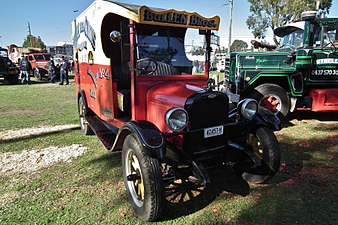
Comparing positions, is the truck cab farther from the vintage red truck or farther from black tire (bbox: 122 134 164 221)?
black tire (bbox: 122 134 164 221)

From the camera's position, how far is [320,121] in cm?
695

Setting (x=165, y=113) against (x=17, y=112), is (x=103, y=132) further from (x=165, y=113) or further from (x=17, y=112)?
(x=17, y=112)

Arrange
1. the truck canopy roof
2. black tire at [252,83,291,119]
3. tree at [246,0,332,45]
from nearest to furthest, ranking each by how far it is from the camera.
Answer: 1. black tire at [252,83,291,119]
2. the truck canopy roof
3. tree at [246,0,332,45]

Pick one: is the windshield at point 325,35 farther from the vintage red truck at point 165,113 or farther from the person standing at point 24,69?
the person standing at point 24,69

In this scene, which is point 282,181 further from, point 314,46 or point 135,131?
point 314,46

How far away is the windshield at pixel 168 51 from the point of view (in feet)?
11.9

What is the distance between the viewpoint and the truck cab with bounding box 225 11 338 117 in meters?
6.45

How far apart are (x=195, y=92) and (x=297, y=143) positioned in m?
3.19

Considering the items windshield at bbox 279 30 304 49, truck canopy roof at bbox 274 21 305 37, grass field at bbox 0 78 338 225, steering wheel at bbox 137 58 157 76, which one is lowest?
grass field at bbox 0 78 338 225

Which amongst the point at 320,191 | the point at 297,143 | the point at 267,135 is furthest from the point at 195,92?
the point at 297,143

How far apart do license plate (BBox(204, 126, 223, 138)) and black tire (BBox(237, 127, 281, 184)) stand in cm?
63

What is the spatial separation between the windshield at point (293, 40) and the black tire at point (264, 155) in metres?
4.50

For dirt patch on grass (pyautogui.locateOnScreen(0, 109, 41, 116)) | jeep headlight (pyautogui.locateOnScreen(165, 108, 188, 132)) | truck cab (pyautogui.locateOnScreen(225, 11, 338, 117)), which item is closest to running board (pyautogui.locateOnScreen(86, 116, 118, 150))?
jeep headlight (pyautogui.locateOnScreen(165, 108, 188, 132))

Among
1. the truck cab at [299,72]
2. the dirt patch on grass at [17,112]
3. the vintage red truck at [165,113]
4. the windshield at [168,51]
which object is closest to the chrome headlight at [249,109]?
the vintage red truck at [165,113]
